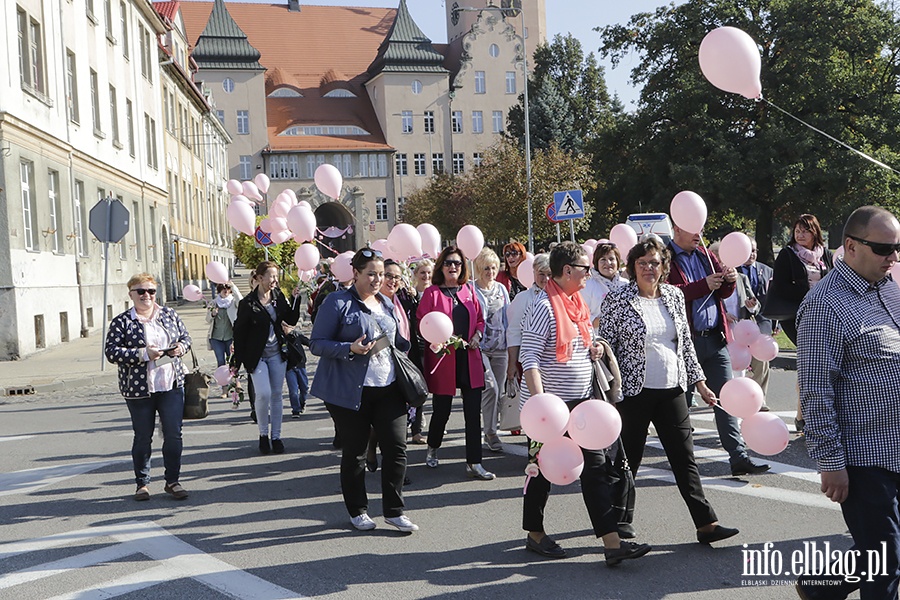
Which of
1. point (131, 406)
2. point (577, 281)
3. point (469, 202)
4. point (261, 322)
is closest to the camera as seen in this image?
point (577, 281)

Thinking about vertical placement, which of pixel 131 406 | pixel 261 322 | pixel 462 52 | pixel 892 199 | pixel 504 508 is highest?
pixel 462 52

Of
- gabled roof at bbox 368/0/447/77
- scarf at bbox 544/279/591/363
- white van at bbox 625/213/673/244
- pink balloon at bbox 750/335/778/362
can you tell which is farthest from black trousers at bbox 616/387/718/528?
gabled roof at bbox 368/0/447/77

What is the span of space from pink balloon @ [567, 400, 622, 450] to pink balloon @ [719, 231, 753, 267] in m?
2.85

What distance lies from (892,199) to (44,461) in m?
31.3

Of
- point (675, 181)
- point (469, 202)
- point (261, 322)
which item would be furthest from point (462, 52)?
point (261, 322)

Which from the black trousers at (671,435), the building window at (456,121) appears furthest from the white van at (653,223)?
the building window at (456,121)

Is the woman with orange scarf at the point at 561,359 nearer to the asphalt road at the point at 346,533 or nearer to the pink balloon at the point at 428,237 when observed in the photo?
the asphalt road at the point at 346,533

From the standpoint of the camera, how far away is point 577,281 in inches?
211

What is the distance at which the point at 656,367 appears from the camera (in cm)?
544

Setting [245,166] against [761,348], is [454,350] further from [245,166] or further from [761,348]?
[245,166]

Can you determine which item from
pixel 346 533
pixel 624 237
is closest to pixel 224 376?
pixel 346 533

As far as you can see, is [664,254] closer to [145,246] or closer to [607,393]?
[607,393]

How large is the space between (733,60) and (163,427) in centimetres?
504

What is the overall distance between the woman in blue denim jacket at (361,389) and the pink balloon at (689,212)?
2353 mm
